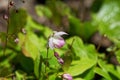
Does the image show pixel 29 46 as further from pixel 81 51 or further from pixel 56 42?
pixel 56 42

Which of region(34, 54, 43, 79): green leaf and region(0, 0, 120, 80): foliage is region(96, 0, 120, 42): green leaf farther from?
region(34, 54, 43, 79): green leaf

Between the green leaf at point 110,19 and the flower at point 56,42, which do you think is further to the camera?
the green leaf at point 110,19

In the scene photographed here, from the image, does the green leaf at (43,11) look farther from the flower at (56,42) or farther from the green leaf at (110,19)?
the flower at (56,42)

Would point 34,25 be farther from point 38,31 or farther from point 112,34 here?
point 112,34

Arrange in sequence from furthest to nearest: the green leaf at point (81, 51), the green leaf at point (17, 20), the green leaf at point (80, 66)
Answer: the green leaf at point (17, 20) < the green leaf at point (81, 51) < the green leaf at point (80, 66)

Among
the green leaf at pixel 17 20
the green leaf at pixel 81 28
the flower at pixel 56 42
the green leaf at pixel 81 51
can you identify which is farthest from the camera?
the green leaf at pixel 81 28

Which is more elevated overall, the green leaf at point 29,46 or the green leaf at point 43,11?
the green leaf at point 43,11

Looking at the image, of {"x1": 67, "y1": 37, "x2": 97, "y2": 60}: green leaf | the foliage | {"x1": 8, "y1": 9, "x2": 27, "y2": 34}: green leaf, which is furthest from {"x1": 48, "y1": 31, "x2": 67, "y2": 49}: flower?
{"x1": 8, "y1": 9, "x2": 27, "y2": 34}: green leaf

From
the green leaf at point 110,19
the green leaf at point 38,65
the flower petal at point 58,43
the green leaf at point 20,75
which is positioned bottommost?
the green leaf at point 20,75

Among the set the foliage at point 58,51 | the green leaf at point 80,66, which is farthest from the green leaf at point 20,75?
the green leaf at point 80,66

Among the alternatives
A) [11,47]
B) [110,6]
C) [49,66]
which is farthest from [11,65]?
[110,6]

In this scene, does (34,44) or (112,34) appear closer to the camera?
(34,44)
